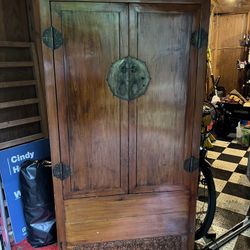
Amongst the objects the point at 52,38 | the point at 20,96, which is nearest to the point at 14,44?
the point at 20,96

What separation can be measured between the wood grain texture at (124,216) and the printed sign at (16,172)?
0.57m

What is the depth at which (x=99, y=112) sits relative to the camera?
1192 millimetres

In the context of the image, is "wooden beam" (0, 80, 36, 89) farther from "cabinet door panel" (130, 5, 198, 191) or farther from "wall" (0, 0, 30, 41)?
"cabinet door panel" (130, 5, 198, 191)

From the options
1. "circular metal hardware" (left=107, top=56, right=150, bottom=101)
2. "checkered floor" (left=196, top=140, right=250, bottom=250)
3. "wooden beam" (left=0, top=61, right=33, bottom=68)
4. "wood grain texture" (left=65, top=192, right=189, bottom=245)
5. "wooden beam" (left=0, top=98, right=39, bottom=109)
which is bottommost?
"checkered floor" (left=196, top=140, right=250, bottom=250)

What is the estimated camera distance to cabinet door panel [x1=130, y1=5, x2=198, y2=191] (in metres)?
1.12

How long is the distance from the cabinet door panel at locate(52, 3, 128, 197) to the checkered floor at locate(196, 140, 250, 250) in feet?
3.99

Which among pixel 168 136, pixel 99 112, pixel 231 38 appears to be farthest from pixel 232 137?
pixel 99 112

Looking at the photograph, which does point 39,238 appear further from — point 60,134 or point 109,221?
point 60,134

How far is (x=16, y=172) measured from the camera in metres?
1.65

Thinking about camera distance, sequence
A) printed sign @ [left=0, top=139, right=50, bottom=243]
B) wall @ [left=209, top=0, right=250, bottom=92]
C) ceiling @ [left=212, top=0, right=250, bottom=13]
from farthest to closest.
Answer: wall @ [left=209, top=0, right=250, bottom=92] < ceiling @ [left=212, top=0, right=250, bottom=13] < printed sign @ [left=0, top=139, right=50, bottom=243]

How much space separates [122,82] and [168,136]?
37cm

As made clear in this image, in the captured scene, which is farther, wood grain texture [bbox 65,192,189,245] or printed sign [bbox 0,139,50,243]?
printed sign [bbox 0,139,50,243]

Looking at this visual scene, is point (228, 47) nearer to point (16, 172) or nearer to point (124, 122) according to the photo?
point (124, 122)

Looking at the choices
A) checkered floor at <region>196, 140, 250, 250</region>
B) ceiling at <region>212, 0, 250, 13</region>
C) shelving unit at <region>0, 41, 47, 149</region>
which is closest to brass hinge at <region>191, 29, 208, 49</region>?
shelving unit at <region>0, 41, 47, 149</region>
